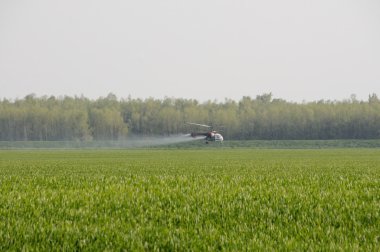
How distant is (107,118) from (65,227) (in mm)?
188350

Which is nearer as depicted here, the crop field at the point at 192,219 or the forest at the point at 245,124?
the crop field at the point at 192,219

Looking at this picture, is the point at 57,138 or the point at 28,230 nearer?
the point at 28,230

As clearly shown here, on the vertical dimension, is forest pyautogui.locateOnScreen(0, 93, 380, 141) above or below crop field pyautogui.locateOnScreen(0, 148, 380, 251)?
above

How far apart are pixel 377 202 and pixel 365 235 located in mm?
2959

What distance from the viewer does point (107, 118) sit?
19550 centimetres

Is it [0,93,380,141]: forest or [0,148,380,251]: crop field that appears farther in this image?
[0,93,380,141]: forest

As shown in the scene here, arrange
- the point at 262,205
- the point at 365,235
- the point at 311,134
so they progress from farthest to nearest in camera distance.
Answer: the point at 311,134 → the point at 262,205 → the point at 365,235

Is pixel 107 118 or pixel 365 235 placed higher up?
pixel 107 118

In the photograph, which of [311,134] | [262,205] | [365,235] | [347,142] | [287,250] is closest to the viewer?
[287,250]

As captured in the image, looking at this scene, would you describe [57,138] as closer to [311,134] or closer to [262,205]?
[311,134]

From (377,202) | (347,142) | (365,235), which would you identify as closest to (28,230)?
(365,235)

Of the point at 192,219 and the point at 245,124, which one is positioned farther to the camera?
the point at 245,124

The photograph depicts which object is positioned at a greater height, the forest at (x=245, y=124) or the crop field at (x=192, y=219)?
the forest at (x=245, y=124)

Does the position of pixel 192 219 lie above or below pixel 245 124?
below
